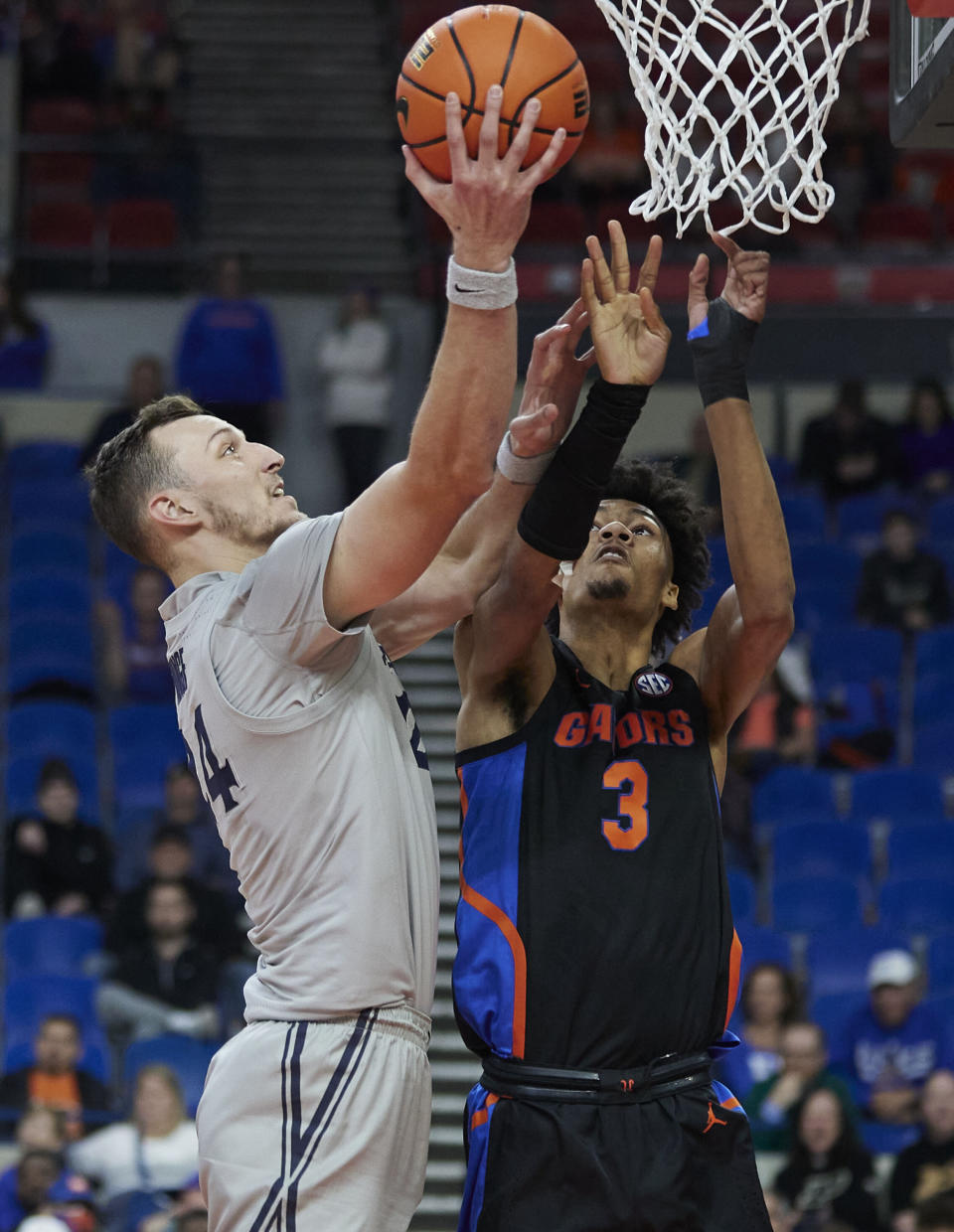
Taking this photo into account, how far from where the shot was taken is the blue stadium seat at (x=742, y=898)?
8585 mm

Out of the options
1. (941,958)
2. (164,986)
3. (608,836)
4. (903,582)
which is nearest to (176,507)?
(608,836)

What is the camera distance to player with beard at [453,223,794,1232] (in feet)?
11.1

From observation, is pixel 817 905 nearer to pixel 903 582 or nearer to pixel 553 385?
pixel 903 582

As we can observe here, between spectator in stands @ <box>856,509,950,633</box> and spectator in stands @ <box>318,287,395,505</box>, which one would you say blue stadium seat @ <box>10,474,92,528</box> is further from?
spectator in stands @ <box>856,509,950,633</box>

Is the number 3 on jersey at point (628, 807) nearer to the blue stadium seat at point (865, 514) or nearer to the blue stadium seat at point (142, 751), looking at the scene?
the blue stadium seat at point (142, 751)

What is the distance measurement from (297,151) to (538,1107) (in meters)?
10.8

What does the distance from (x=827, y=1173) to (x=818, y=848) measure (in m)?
2.39

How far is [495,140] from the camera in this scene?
2912 mm

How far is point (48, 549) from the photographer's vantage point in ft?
35.3

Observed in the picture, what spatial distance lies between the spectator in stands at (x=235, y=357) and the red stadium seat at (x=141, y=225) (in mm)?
1300

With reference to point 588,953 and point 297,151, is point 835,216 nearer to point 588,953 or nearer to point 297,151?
point 297,151

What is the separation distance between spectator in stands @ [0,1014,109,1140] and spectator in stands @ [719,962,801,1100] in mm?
2750

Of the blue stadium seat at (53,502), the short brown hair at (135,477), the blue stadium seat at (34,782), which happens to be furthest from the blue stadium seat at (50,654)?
the short brown hair at (135,477)

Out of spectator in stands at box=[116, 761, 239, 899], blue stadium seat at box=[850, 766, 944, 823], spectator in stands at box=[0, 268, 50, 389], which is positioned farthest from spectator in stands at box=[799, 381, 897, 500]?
spectator in stands at box=[0, 268, 50, 389]
